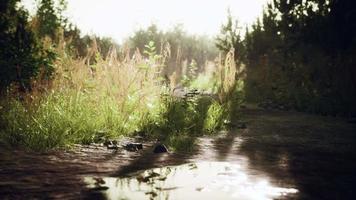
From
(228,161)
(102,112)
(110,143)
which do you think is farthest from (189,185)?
(102,112)

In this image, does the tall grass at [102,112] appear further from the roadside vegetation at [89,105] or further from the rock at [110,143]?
the rock at [110,143]

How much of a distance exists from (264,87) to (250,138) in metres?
6.69

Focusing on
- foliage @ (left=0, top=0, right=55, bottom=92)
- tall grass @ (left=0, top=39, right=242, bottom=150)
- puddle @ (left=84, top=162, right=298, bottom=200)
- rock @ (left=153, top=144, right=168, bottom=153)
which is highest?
foliage @ (left=0, top=0, right=55, bottom=92)

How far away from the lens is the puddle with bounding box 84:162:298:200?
2648 mm

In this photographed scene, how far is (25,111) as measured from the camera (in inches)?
186

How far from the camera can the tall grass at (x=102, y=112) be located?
4.41m

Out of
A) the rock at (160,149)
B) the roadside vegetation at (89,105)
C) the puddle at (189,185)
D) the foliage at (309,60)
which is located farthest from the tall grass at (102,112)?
the foliage at (309,60)

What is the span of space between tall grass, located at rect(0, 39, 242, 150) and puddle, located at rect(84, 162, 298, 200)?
113cm

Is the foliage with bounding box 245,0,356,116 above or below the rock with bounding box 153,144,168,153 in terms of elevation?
above

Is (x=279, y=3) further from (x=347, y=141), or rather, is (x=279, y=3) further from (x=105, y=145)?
(x=105, y=145)

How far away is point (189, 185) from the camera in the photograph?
2.93 meters

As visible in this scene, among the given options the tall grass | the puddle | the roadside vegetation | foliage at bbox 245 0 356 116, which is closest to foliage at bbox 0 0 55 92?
the roadside vegetation

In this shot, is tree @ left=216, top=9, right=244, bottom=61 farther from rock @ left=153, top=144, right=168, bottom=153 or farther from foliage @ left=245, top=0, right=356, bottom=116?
rock @ left=153, top=144, right=168, bottom=153

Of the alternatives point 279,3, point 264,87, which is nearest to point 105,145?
point 264,87
